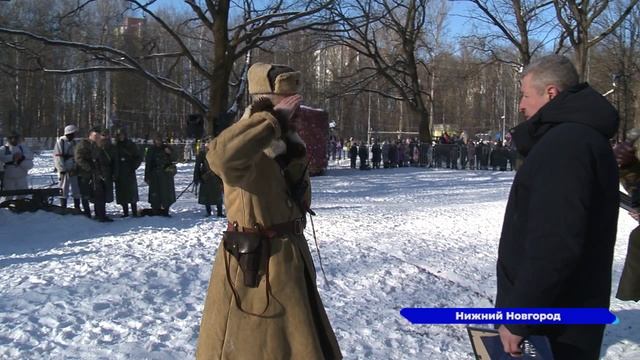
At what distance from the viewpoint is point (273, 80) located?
2850 mm

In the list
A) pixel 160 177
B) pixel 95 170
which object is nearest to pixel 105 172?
pixel 95 170

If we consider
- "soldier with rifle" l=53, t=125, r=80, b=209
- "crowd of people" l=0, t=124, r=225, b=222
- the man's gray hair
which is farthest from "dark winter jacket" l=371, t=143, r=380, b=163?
the man's gray hair

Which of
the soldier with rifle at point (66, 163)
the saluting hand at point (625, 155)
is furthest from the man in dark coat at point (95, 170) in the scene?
the saluting hand at point (625, 155)

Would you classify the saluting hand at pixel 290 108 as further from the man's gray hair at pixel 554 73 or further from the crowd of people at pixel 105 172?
the crowd of people at pixel 105 172

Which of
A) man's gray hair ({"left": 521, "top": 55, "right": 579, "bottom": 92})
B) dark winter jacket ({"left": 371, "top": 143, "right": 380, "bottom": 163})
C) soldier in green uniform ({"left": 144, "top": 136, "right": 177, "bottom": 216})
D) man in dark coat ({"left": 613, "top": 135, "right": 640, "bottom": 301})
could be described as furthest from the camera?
dark winter jacket ({"left": 371, "top": 143, "right": 380, "bottom": 163})

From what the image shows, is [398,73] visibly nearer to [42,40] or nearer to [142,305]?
[42,40]

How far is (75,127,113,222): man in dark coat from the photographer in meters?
10.6

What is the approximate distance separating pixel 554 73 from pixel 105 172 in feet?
31.3

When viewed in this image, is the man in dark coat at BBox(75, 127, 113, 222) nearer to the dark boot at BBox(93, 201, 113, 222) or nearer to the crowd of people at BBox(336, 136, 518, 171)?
the dark boot at BBox(93, 201, 113, 222)

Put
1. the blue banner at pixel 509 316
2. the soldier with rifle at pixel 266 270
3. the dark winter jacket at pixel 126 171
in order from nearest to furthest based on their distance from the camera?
1. the blue banner at pixel 509 316
2. the soldier with rifle at pixel 266 270
3. the dark winter jacket at pixel 126 171

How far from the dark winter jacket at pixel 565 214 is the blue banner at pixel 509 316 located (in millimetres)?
51

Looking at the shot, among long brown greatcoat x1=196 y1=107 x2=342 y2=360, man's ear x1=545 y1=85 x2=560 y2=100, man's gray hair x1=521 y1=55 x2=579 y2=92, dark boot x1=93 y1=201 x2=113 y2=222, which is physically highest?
man's gray hair x1=521 y1=55 x2=579 y2=92

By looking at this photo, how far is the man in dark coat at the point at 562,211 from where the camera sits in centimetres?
210

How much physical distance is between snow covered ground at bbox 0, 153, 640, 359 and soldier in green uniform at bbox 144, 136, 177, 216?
536 mm
